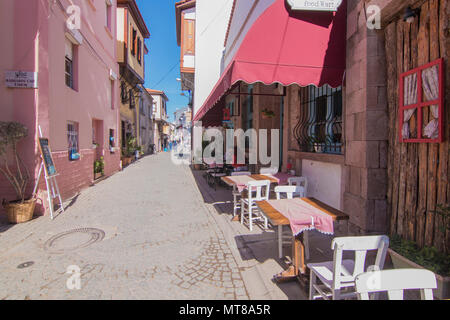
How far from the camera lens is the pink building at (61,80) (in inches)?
204

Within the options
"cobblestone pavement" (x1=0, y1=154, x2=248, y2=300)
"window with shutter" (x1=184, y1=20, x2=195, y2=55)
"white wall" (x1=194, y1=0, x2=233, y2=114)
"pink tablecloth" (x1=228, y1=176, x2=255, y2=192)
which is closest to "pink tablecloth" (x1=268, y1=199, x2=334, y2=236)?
"cobblestone pavement" (x1=0, y1=154, x2=248, y2=300)

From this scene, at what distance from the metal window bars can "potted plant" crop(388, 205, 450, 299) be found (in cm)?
201

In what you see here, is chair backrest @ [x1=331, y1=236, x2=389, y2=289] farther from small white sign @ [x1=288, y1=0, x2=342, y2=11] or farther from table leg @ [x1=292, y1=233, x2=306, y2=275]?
small white sign @ [x1=288, y1=0, x2=342, y2=11]

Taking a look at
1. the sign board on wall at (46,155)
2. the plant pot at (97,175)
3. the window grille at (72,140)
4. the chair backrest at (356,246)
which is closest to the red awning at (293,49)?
the chair backrest at (356,246)

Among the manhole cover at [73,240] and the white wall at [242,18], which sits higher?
the white wall at [242,18]

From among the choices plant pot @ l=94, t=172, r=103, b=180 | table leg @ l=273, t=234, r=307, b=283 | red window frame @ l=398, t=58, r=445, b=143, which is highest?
red window frame @ l=398, t=58, r=445, b=143

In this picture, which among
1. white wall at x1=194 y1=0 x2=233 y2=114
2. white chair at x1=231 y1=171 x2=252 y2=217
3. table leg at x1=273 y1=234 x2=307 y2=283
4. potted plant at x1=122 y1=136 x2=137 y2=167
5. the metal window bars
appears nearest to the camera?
table leg at x1=273 y1=234 x2=307 y2=283

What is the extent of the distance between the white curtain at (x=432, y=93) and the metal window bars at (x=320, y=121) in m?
1.64

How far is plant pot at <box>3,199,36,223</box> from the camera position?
4.85m

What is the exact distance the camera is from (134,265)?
3.21 m

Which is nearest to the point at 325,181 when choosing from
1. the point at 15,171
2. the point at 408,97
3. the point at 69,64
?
the point at 408,97

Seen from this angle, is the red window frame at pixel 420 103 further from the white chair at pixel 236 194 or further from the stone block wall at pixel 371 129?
the white chair at pixel 236 194

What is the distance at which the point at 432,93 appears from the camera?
2.59 m
